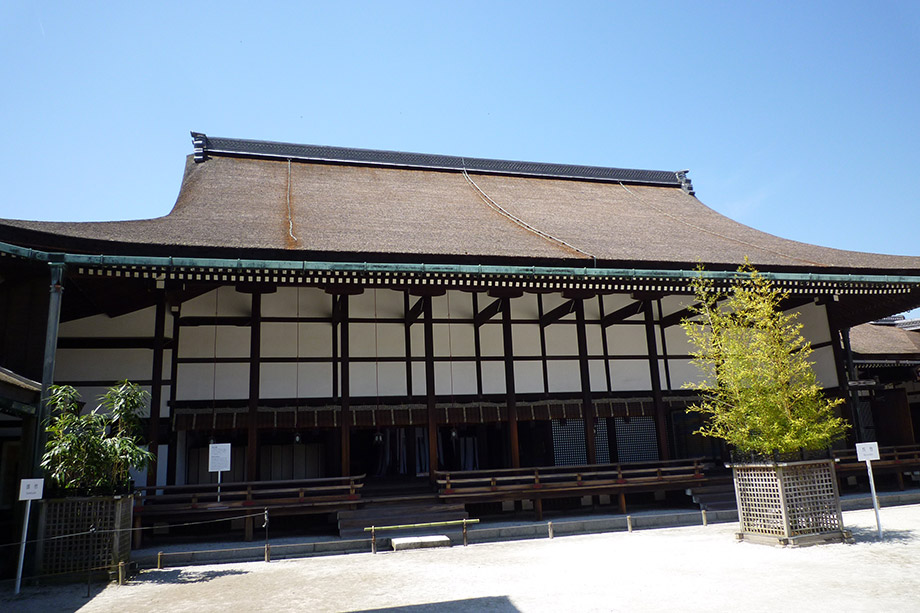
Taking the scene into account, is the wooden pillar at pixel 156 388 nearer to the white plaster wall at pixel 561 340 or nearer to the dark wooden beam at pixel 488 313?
the dark wooden beam at pixel 488 313

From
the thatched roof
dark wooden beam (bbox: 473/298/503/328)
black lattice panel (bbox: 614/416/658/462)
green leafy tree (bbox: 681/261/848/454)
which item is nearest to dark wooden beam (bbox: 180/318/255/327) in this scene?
dark wooden beam (bbox: 473/298/503/328)

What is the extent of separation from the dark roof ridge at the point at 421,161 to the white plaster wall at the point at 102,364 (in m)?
6.41

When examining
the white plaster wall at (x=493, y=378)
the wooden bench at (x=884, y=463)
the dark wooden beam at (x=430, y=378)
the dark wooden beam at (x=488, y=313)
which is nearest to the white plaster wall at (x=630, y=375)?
the white plaster wall at (x=493, y=378)

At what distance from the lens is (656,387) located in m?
12.8

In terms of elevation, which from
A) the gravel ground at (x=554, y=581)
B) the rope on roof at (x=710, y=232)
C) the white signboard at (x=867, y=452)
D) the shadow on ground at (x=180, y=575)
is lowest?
the gravel ground at (x=554, y=581)

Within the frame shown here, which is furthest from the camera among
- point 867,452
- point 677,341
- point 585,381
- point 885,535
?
point 677,341

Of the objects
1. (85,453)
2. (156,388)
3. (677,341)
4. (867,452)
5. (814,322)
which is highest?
(814,322)

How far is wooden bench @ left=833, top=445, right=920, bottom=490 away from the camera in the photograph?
12.4 metres

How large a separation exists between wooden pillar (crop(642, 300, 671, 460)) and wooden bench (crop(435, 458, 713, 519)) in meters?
0.53

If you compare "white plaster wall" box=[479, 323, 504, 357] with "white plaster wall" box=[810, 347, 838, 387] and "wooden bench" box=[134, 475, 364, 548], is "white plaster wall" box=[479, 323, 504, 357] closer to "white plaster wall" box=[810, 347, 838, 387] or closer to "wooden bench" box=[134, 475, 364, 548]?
"wooden bench" box=[134, 475, 364, 548]

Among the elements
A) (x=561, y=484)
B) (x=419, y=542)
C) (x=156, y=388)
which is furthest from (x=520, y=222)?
(x=156, y=388)

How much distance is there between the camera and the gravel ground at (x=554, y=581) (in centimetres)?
562

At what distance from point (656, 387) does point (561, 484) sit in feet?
10.3

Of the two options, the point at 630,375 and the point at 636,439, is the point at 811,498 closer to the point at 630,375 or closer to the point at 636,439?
the point at 636,439
